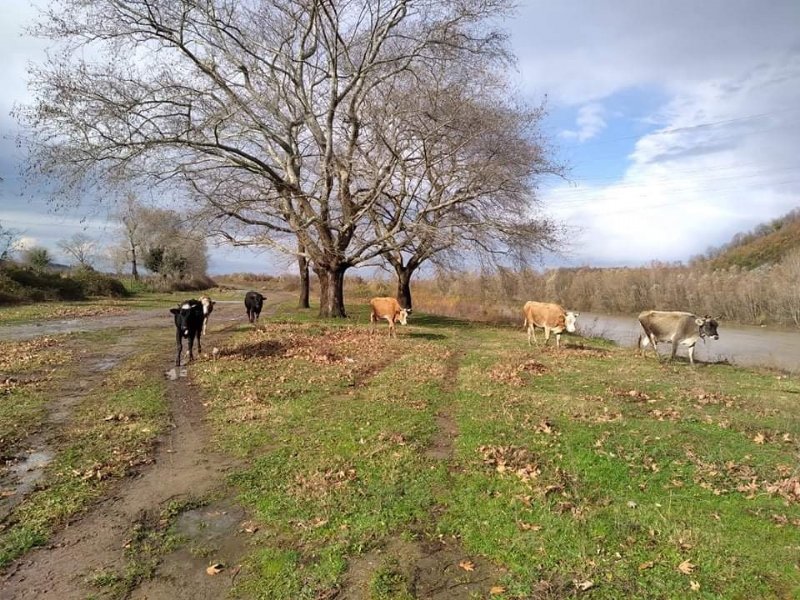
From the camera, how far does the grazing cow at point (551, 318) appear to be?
1727cm

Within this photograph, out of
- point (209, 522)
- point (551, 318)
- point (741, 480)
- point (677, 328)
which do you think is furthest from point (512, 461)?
point (551, 318)

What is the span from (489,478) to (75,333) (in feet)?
54.4

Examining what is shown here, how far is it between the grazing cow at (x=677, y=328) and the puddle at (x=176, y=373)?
13119 mm

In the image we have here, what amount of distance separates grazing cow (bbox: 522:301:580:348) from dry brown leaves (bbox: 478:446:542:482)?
1082cm

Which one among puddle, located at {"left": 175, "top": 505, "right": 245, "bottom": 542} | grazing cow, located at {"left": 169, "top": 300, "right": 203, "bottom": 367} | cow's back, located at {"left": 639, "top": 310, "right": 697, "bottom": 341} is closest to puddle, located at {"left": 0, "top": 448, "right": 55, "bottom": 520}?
puddle, located at {"left": 175, "top": 505, "right": 245, "bottom": 542}

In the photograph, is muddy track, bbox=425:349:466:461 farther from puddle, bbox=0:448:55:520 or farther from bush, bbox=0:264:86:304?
bush, bbox=0:264:86:304

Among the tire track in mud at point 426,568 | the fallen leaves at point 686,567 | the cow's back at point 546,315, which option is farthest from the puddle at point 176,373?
the cow's back at point 546,315

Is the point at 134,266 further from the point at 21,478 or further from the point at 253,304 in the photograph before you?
the point at 21,478

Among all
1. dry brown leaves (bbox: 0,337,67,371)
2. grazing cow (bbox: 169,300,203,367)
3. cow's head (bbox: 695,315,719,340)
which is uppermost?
grazing cow (bbox: 169,300,203,367)

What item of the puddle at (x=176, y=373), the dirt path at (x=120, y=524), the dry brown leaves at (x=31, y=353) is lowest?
the dirt path at (x=120, y=524)

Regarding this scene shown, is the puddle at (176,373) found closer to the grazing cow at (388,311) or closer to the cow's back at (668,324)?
the grazing cow at (388,311)

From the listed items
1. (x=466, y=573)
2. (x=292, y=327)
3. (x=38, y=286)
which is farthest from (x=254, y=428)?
(x=38, y=286)

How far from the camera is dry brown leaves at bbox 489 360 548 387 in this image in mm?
11750

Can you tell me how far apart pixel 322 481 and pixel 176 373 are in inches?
286
